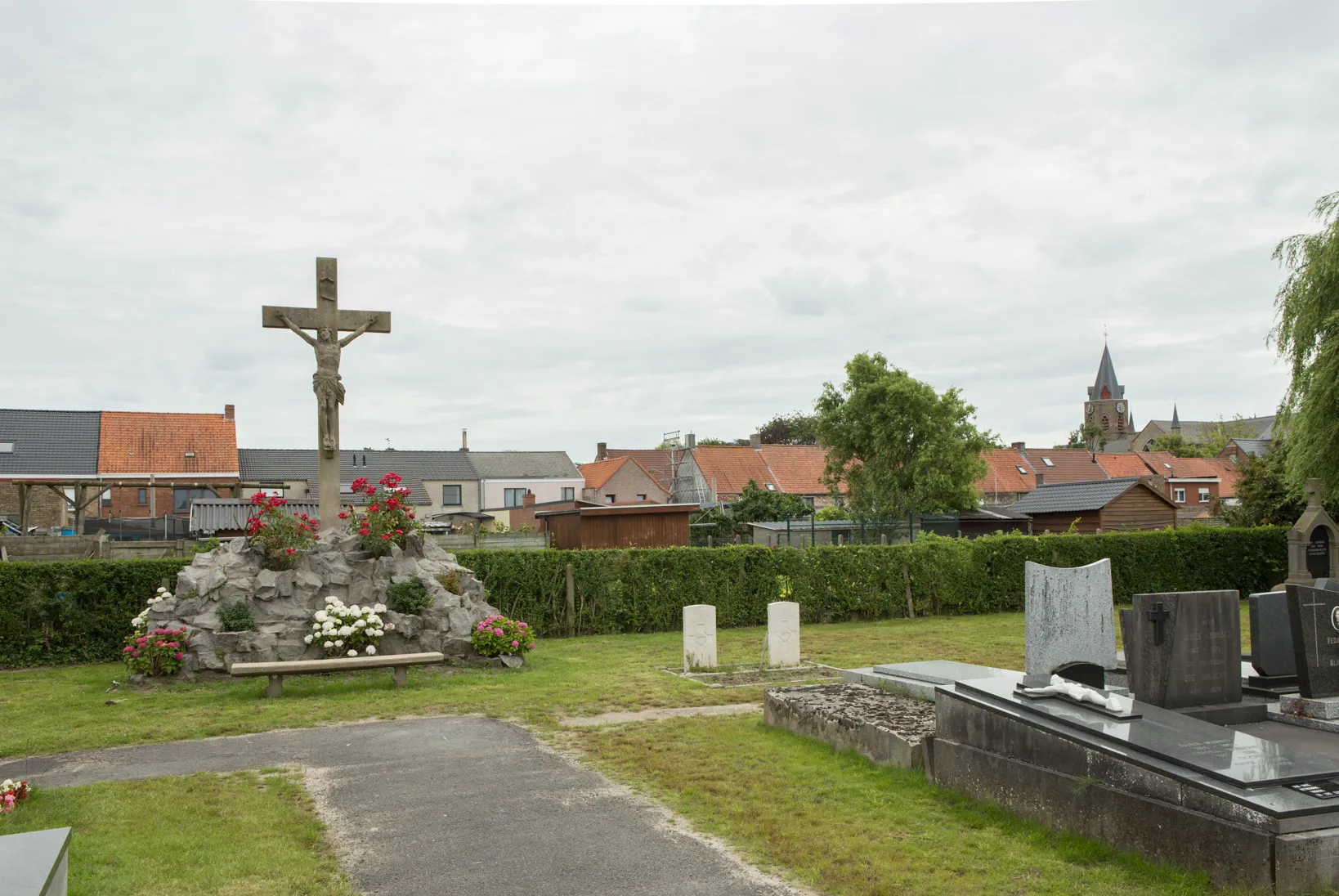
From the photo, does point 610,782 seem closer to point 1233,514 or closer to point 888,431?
point 1233,514

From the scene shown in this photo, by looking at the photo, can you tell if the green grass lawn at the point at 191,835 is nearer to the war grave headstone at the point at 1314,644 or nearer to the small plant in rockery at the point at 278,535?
the small plant in rockery at the point at 278,535

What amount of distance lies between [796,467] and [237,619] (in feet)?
168

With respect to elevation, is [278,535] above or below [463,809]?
above

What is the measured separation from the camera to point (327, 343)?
14.7 metres

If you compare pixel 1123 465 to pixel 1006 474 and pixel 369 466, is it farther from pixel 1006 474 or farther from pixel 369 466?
pixel 369 466

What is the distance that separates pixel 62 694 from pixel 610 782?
27.2 feet

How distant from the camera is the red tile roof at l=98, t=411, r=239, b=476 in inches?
1732

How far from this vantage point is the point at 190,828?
641cm

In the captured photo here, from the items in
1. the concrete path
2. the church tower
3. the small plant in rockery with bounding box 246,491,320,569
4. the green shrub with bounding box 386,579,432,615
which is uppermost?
the church tower

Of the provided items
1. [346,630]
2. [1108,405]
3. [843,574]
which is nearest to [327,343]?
[346,630]

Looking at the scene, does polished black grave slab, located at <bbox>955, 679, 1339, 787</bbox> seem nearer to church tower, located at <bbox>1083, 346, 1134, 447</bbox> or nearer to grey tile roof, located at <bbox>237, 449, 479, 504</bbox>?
grey tile roof, located at <bbox>237, 449, 479, 504</bbox>

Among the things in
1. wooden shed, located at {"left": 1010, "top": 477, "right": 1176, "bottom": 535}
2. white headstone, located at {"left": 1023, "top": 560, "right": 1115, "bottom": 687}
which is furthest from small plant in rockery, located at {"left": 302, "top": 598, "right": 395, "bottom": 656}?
wooden shed, located at {"left": 1010, "top": 477, "right": 1176, "bottom": 535}

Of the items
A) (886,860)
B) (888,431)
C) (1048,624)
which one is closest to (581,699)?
(1048,624)

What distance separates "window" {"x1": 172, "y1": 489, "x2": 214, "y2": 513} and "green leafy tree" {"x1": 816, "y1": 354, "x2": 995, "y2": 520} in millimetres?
33057
